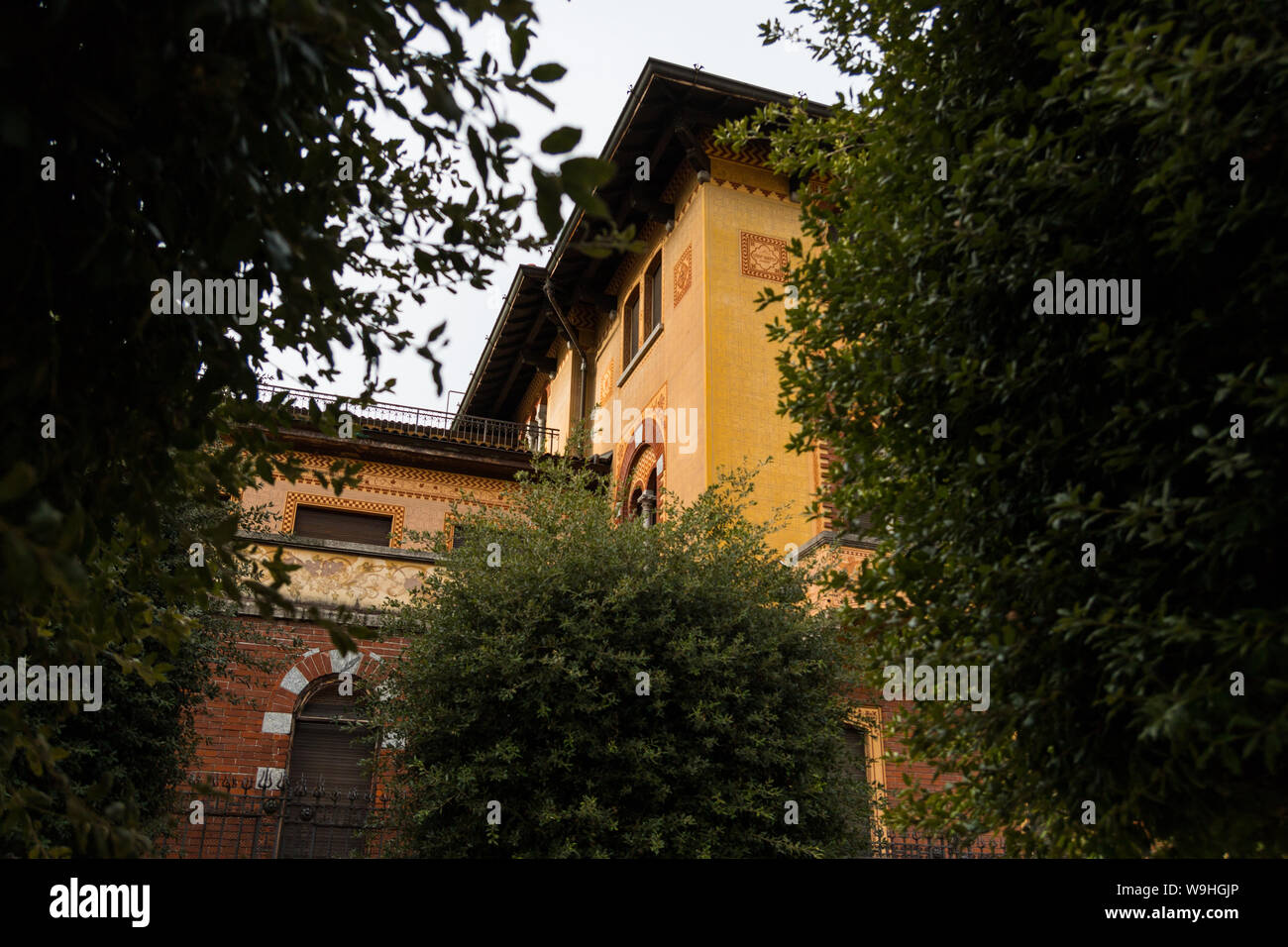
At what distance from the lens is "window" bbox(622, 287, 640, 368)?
59.0 ft

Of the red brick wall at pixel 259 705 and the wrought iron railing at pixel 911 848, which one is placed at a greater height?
the red brick wall at pixel 259 705

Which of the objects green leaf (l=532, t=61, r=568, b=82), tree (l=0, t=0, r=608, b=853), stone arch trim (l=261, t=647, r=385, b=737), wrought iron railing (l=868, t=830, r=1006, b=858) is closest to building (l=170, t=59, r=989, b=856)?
stone arch trim (l=261, t=647, r=385, b=737)

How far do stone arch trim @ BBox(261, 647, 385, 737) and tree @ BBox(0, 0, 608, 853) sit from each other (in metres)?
9.92

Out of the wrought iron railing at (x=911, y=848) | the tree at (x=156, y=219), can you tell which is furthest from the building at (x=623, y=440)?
the tree at (x=156, y=219)

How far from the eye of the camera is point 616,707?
8320mm

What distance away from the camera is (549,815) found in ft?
24.6

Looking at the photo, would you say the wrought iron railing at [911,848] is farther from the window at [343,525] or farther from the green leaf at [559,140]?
the window at [343,525]

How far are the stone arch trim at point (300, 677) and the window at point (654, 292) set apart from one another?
7.60 meters

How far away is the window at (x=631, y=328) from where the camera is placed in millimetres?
17969

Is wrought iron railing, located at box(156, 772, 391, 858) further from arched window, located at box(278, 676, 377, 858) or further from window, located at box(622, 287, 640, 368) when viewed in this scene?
window, located at box(622, 287, 640, 368)

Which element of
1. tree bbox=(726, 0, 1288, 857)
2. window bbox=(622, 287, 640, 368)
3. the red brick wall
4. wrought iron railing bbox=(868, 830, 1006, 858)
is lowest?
wrought iron railing bbox=(868, 830, 1006, 858)

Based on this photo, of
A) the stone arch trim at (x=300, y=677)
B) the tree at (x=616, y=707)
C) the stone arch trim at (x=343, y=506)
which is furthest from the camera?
the stone arch trim at (x=343, y=506)

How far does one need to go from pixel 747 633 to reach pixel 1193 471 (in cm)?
610

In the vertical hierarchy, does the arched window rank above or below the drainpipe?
below
